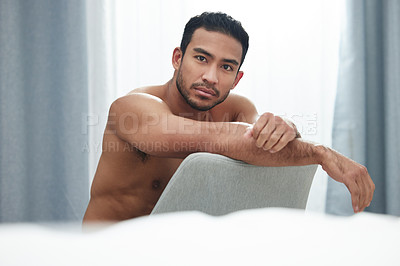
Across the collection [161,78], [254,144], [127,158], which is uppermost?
[161,78]

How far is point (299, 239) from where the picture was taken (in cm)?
30

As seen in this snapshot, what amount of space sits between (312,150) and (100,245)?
31.6 inches

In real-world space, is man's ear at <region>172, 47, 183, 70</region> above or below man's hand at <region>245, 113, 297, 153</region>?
above

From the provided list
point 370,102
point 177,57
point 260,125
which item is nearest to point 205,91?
point 177,57

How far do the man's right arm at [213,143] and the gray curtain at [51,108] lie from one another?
1.18 meters

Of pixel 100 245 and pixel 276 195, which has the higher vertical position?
pixel 100 245

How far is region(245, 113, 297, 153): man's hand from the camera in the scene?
→ 0.92 m

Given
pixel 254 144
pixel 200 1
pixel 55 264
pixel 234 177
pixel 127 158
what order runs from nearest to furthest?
pixel 55 264 → pixel 234 177 → pixel 254 144 → pixel 127 158 → pixel 200 1

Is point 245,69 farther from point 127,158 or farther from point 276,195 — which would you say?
point 276,195

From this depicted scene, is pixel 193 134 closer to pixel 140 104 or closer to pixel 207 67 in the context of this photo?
pixel 140 104

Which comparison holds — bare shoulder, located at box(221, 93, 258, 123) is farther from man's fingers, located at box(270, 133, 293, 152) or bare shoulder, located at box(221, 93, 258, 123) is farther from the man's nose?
man's fingers, located at box(270, 133, 293, 152)

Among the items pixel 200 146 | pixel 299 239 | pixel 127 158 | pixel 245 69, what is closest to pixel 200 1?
pixel 245 69

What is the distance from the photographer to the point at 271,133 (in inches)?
36.9

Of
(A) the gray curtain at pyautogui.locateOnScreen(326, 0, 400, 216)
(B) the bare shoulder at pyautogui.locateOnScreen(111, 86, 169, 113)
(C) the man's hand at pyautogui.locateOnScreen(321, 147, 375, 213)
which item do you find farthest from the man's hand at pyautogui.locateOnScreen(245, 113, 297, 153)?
(A) the gray curtain at pyautogui.locateOnScreen(326, 0, 400, 216)
